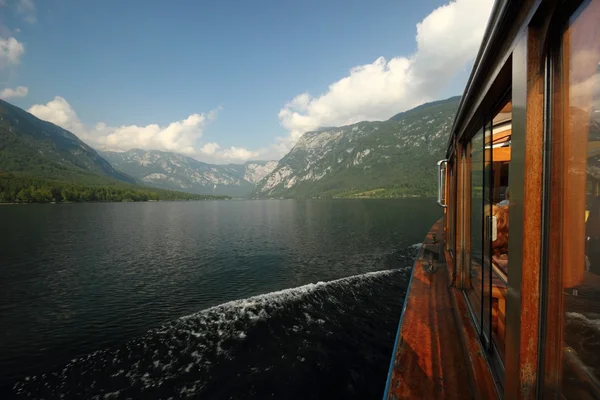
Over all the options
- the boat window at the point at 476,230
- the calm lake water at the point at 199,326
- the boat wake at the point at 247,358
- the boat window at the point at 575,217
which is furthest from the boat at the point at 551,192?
the calm lake water at the point at 199,326

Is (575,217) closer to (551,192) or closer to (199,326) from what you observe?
(551,192)

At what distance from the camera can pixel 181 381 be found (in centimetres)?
870

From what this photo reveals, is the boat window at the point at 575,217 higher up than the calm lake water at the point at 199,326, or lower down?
higher up

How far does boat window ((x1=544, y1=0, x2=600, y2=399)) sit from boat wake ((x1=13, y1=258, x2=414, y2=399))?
7818mm

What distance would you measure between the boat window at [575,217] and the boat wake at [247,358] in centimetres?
782

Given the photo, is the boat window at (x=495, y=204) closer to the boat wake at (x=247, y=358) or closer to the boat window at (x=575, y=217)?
the boat window at (x=575, y=217)

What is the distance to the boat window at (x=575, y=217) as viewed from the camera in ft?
5.09

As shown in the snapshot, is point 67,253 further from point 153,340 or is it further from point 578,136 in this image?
point 578,136

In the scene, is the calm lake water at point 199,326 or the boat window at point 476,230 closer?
the boat window at point 476,230

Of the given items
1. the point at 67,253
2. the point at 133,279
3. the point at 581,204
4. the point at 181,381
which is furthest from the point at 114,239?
the point at 581,204

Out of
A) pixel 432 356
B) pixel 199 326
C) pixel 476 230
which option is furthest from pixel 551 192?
pixel 199 326

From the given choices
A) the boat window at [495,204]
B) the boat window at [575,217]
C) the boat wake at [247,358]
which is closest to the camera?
the boat window at [575,217]

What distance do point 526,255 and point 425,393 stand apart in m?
2.91

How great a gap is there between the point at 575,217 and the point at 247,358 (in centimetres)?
993
